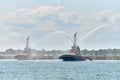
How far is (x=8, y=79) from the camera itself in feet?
286

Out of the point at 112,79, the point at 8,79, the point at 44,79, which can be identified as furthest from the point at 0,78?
the point at 112,79

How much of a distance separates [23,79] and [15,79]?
1628 mm

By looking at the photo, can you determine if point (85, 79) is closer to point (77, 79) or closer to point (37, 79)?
point (77, 79)

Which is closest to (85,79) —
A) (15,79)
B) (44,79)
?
(44,79)

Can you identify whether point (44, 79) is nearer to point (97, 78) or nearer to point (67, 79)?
point (67, 79)

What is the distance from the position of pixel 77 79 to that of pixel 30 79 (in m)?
8.73

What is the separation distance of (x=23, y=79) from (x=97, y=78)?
47.0ft

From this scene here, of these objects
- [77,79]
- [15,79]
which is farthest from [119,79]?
[15,79]

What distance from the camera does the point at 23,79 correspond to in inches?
3398

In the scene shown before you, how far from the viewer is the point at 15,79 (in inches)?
3420

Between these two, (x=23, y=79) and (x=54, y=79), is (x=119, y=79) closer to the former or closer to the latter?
(x=54, y=79)

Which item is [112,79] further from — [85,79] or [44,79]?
[44,79]

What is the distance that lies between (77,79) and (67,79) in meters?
1.90

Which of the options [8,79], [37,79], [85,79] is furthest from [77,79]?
[8,79]
